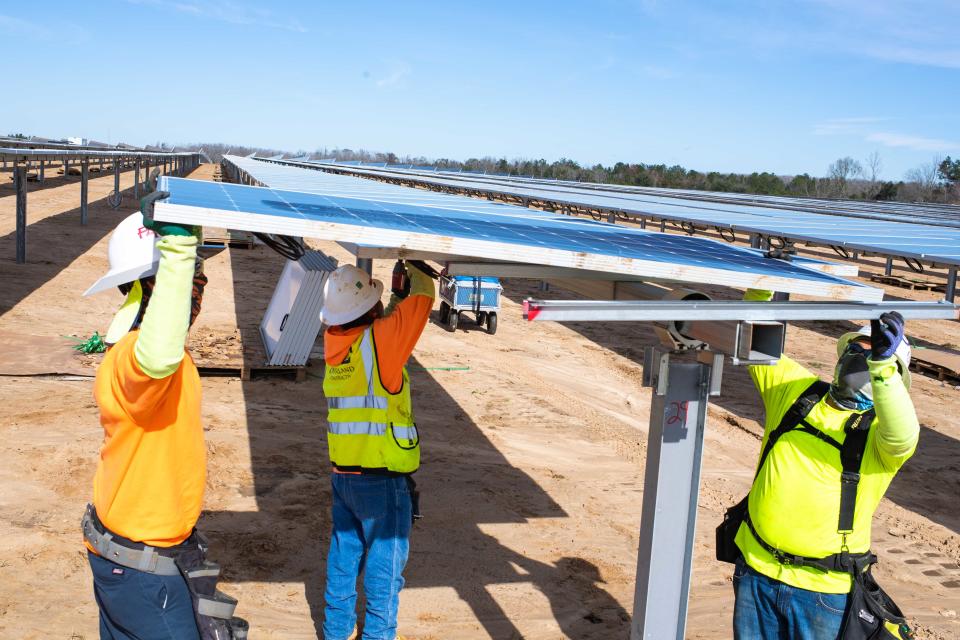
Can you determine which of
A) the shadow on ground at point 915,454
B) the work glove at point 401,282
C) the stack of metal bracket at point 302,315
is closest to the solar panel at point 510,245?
the work glove at point 401,282

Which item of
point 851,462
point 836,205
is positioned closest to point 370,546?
point 851,462

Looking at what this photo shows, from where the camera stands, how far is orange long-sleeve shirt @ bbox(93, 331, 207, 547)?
259cm

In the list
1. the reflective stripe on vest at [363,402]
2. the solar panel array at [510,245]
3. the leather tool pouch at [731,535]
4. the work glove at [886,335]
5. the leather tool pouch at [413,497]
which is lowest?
the leather tool pouch at [413,497]

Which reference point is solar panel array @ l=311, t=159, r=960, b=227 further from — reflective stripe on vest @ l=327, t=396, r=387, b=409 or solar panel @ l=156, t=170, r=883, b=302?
reflective stripe on vest @ l=327, t=396, r=387, b=409

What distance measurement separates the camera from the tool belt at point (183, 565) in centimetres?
265

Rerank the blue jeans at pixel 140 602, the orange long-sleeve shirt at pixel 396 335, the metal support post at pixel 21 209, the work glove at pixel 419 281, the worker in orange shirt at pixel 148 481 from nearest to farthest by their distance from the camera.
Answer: the worker in orange shirt at pixel 148 481
the blue jeans at pixel 140 602
the orange long-sleeve shirt at pixel 396 335
the work glove at pixel 419 281
the metal support post at pixel 21 209

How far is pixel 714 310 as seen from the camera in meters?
2.87

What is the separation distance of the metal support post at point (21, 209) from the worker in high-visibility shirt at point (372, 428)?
1427 cm

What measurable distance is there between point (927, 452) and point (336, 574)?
7820mm

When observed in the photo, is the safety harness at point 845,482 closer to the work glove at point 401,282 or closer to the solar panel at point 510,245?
the solar panel at point 510,245

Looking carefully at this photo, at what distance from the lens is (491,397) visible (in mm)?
10359

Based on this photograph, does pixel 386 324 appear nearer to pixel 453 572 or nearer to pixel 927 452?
pixel 453 572

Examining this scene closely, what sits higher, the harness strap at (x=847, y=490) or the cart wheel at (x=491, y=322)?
the harness strap at (x=847, y=490)

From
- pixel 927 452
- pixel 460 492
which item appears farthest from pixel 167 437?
pixel 927 452
